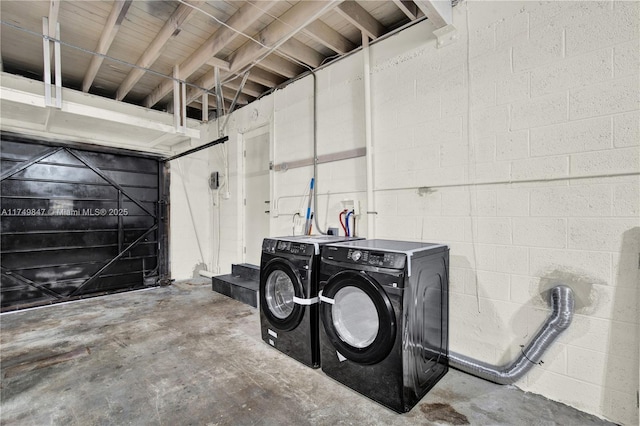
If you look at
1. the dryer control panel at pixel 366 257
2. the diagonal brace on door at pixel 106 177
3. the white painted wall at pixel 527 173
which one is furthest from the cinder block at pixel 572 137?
the diagonal brace on door at pixel 106 177

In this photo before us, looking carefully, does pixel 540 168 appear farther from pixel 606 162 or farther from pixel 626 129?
pixel 626 129

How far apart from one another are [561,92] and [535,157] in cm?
43

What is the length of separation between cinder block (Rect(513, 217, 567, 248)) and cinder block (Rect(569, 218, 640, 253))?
49mm

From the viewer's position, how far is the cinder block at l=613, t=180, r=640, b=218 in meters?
1.61

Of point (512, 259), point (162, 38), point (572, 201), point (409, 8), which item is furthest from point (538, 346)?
point (162, 38)

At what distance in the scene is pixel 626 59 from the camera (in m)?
1.65

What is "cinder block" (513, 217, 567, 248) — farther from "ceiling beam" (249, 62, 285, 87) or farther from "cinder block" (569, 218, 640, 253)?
"ceiling beam" (249, 62, 285, 87)

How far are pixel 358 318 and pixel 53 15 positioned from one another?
379cm

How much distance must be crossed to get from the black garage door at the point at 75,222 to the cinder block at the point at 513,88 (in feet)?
16.4

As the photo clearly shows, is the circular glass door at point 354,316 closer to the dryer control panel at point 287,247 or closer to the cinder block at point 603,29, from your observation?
the dryer control panel at point 287,247

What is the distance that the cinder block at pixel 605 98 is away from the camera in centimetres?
164

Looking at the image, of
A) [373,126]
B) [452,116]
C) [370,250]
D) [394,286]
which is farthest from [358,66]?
[394,286]

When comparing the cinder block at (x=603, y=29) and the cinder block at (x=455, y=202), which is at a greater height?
the cinder block at (x=603, y=29)

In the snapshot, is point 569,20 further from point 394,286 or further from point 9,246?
point 9,246
